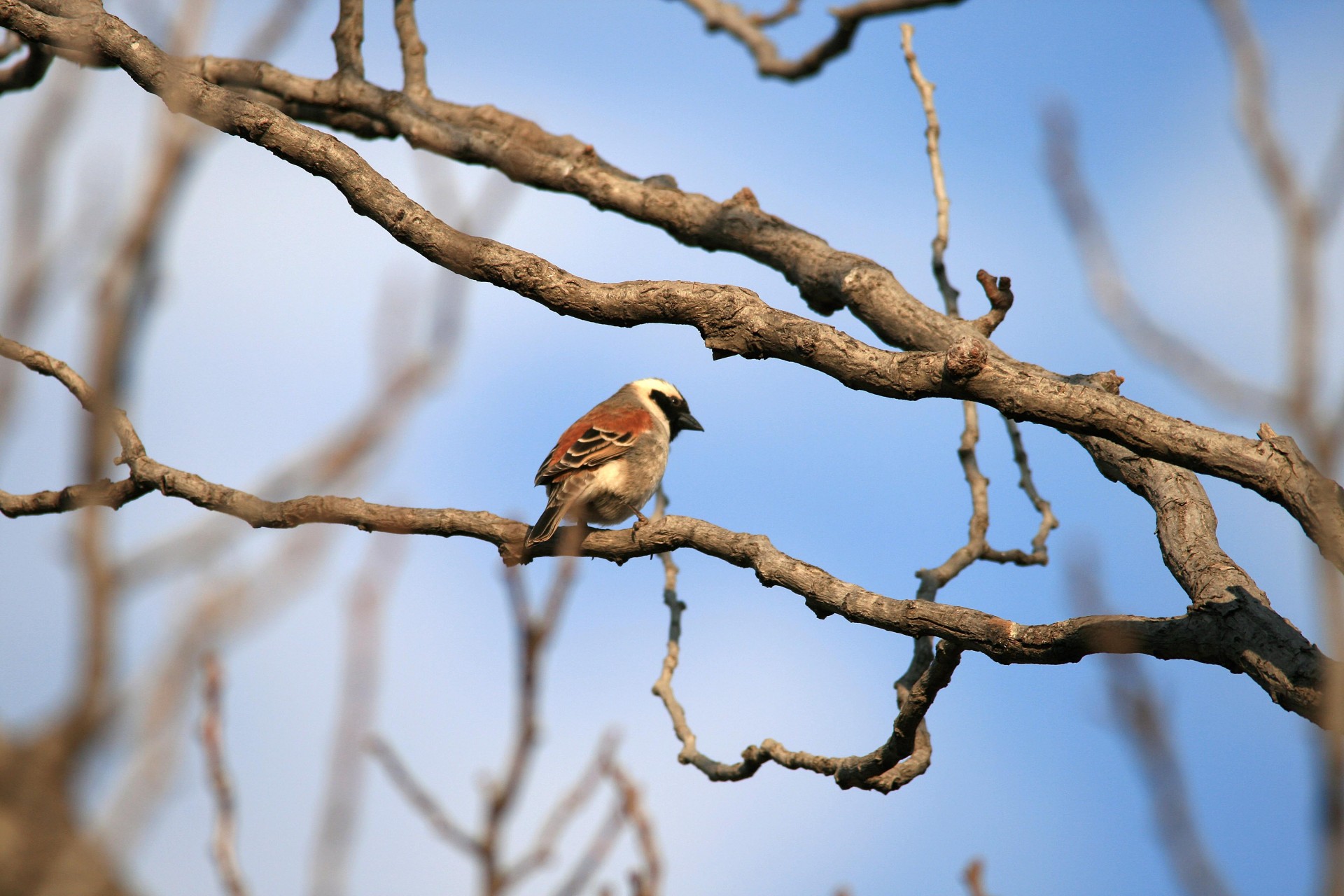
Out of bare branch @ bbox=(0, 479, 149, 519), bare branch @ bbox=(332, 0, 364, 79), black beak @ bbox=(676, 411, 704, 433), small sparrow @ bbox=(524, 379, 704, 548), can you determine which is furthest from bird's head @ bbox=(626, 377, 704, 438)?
bare branch @ bbox=(0, 479, 149, 519)

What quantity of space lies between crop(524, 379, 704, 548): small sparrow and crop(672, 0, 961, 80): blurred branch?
10.6ft

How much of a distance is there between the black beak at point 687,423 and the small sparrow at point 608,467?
0.76m

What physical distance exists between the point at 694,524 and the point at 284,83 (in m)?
5.00

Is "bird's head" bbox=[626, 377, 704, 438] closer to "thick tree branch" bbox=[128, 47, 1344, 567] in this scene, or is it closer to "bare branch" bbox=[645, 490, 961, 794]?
"thick tree branch" bbox=[128, 47, 1344, 567]

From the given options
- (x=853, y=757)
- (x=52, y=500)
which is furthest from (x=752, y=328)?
(x=52, y=500)

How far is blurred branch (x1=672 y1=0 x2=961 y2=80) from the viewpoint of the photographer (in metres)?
3.77

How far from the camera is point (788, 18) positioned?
5.53m

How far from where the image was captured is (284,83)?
803 centimetres

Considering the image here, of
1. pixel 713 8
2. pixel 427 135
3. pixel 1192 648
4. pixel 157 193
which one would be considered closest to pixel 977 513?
pixel 1192 648

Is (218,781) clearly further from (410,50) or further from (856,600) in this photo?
(410,50)

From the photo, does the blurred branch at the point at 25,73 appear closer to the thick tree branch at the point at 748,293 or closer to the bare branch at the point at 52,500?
the thick tree branch at the point at 748,293

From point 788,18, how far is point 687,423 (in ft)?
15.9

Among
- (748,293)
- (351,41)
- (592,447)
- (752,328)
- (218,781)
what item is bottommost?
(218,781)

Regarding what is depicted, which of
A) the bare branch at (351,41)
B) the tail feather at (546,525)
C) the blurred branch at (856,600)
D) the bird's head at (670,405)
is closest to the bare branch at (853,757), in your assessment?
the blurred branch at (856,600)
